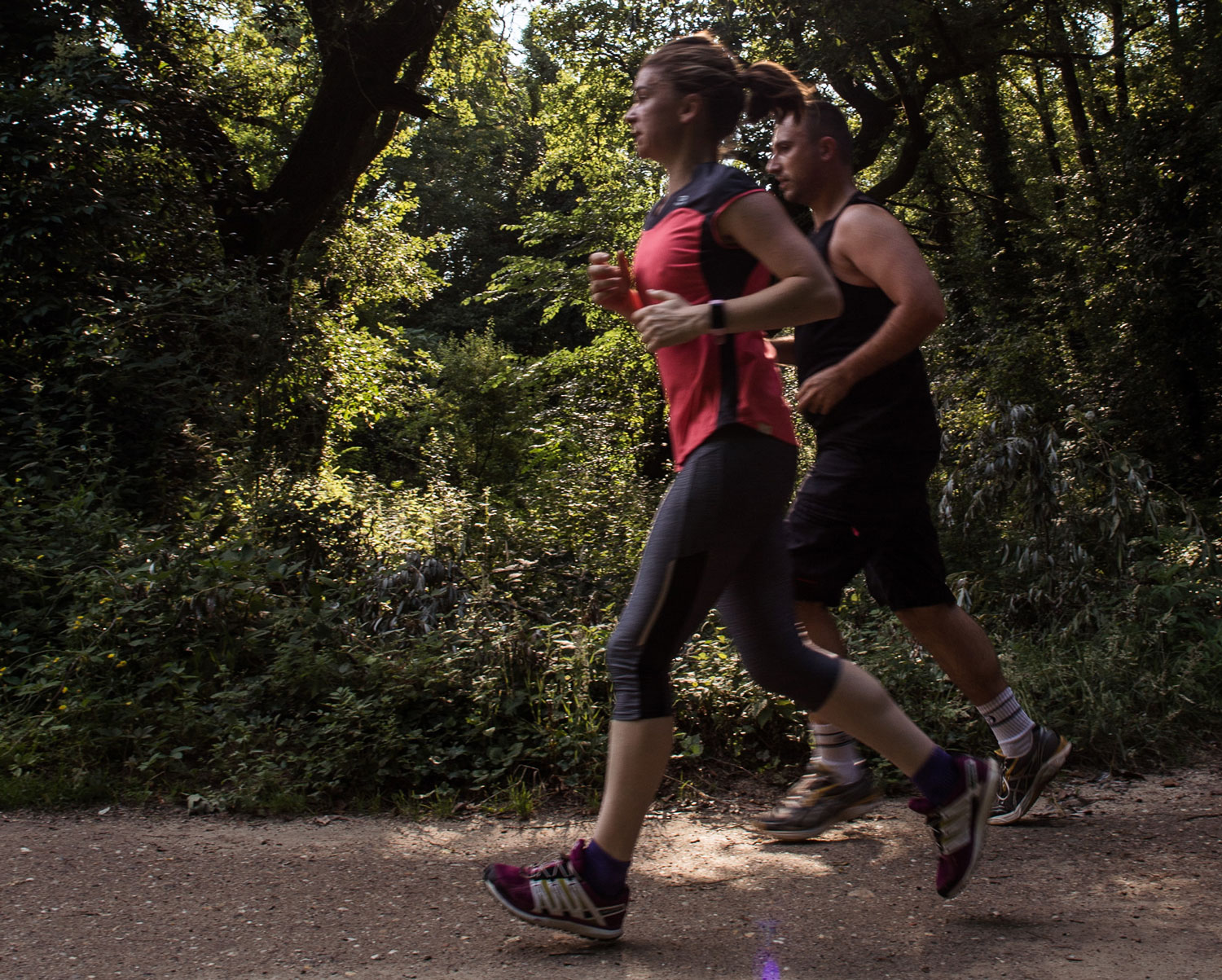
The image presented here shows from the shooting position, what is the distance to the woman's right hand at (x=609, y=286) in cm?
270

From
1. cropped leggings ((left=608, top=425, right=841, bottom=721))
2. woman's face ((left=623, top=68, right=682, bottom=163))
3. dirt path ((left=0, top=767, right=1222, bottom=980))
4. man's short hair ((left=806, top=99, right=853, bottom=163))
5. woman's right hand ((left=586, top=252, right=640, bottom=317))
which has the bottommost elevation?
dirt path ((left=0, top=767, right=1222, bottom=980))

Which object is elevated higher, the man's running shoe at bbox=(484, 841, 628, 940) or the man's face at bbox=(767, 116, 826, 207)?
the man's face at bbox=(767, 116, 826, 207)

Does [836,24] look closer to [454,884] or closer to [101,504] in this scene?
[101,504]

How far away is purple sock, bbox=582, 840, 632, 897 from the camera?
237cm

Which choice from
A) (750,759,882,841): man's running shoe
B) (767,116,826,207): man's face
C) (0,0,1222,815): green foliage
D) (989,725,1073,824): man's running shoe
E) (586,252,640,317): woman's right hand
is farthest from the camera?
(0,0,1222,815): green foliage

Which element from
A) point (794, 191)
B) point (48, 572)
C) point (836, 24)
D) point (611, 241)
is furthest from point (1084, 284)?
point (48, 572)

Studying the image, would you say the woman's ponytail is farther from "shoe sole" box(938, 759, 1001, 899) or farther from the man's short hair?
"shoe sole" box(938, 759, 1001, 899)

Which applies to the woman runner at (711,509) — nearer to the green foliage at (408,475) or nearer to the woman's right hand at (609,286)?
the woman's right hand at (609,286)

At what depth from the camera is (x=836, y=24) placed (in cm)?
1046

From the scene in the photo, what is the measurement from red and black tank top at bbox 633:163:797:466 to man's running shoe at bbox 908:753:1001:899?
0.99m

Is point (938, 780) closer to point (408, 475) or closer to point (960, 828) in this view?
point (960, 828)

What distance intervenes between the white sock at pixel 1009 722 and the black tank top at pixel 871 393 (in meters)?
0.83

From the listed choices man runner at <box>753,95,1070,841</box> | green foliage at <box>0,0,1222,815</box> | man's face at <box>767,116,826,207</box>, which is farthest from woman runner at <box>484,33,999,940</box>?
green foliage at <box>0,0,1222,815</box>

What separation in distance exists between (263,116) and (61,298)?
7.80 metres
